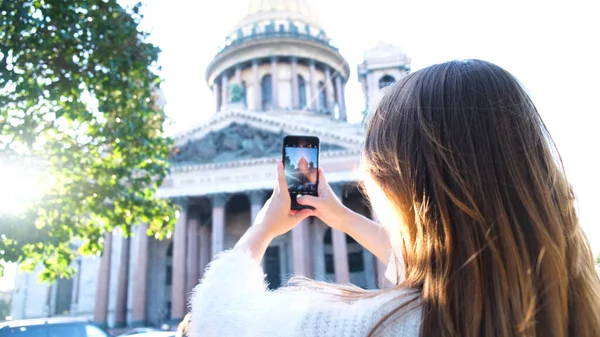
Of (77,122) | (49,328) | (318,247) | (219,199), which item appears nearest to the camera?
(49,328)

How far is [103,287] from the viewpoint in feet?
85.6

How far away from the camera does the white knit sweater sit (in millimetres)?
945

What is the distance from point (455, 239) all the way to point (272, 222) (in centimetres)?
66

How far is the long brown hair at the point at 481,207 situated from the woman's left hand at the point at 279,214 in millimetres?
439

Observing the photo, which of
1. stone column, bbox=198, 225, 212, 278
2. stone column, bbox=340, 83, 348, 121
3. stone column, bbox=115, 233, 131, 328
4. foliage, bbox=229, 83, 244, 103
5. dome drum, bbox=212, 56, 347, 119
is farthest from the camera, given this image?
stone column, bbox=340, 83, 348, 121

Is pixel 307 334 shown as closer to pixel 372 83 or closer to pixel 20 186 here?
pixel 20 186

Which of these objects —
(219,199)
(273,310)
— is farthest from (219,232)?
(273,310)

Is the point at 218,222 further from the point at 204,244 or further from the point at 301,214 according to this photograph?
the point at 301,214

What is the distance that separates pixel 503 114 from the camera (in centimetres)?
111

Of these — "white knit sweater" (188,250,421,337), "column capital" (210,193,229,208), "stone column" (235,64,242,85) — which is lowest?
"white knit sweater" (188,250,421,337)

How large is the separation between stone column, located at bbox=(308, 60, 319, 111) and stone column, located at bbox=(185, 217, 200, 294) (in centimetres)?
1410

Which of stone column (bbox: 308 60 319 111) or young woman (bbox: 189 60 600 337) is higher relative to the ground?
stone column (bbox: 308 60 319 111)

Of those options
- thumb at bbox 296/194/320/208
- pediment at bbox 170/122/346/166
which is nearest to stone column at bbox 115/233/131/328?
pediment at bbox 170/122/346/166

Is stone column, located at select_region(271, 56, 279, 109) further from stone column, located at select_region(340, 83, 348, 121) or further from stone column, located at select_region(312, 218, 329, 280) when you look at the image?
stone column, located at select_region(312, 218, 329, 280)
